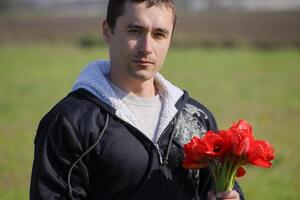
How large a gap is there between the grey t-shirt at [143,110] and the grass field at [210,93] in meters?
4.75

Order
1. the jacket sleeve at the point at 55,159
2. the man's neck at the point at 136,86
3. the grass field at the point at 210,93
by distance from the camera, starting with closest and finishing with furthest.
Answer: the jacket sleeve at the point at 55,159 → the man's neck at the point at 136,86 → the grass field at the point at 210,93

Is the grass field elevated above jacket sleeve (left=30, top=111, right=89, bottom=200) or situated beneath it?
situated beneath

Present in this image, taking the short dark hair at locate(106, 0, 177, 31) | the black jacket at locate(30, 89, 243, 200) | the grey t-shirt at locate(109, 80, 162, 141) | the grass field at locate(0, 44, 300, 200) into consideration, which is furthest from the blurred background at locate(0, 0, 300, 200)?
the black jacket at locate(30, 89, 243, 200)

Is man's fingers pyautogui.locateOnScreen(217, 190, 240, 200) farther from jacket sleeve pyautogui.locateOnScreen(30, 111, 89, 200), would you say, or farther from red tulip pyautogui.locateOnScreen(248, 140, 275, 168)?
jacket sleeve pyautogui.locateOnScreen(30, 111, 89, 200)

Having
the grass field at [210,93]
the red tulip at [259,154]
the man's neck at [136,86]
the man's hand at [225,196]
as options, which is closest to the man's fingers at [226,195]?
the man's hand at [225,196]

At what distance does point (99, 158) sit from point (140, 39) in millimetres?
573

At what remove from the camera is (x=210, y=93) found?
1861 cm

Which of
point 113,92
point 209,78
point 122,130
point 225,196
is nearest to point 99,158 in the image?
point 122,130

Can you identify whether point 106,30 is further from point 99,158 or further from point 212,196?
point 212,196

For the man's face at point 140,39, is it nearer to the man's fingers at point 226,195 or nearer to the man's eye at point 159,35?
the man's eye at point 159,35

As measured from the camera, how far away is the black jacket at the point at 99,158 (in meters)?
3.01

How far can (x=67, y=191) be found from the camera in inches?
119

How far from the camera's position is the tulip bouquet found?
3.05 m

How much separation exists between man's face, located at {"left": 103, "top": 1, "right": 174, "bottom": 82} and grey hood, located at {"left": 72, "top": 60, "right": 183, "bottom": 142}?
0.11 meters
